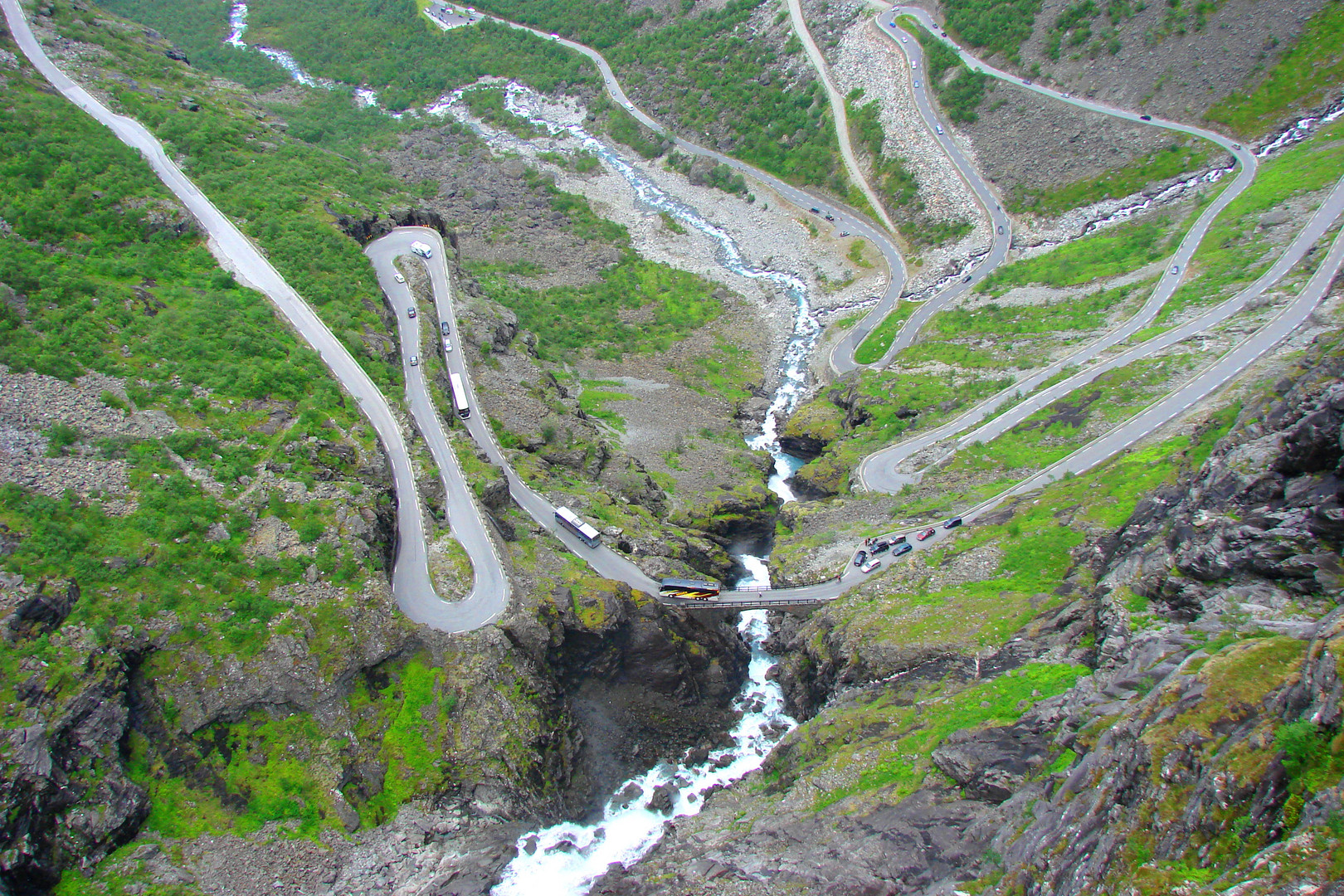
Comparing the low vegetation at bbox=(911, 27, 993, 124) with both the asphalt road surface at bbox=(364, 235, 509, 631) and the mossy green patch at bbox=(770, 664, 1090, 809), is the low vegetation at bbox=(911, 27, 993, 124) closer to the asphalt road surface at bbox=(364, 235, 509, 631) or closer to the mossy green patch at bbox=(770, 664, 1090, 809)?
the asphalt road surface at bbox=(364, 235, 509, 631)

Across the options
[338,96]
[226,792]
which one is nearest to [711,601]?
[226,792]

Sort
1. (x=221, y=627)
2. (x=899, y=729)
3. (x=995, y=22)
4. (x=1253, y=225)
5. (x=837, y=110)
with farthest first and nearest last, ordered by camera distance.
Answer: (x=837, y=110)
(x=995, y=22)
(x=1253, y=225)
(x=899, y=729)
(x=221, y=627)

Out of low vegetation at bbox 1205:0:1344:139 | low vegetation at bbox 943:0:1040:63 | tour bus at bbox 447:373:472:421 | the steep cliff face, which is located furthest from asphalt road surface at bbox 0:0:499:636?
low vegetation at bbox 943:0:1040:63

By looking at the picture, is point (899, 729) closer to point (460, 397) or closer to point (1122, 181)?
point (460, 397)

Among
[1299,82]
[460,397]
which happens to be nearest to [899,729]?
[460,397]

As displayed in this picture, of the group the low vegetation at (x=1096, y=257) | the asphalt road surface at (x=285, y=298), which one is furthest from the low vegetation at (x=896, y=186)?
the asphalt road surface at (x=285, y=298)
